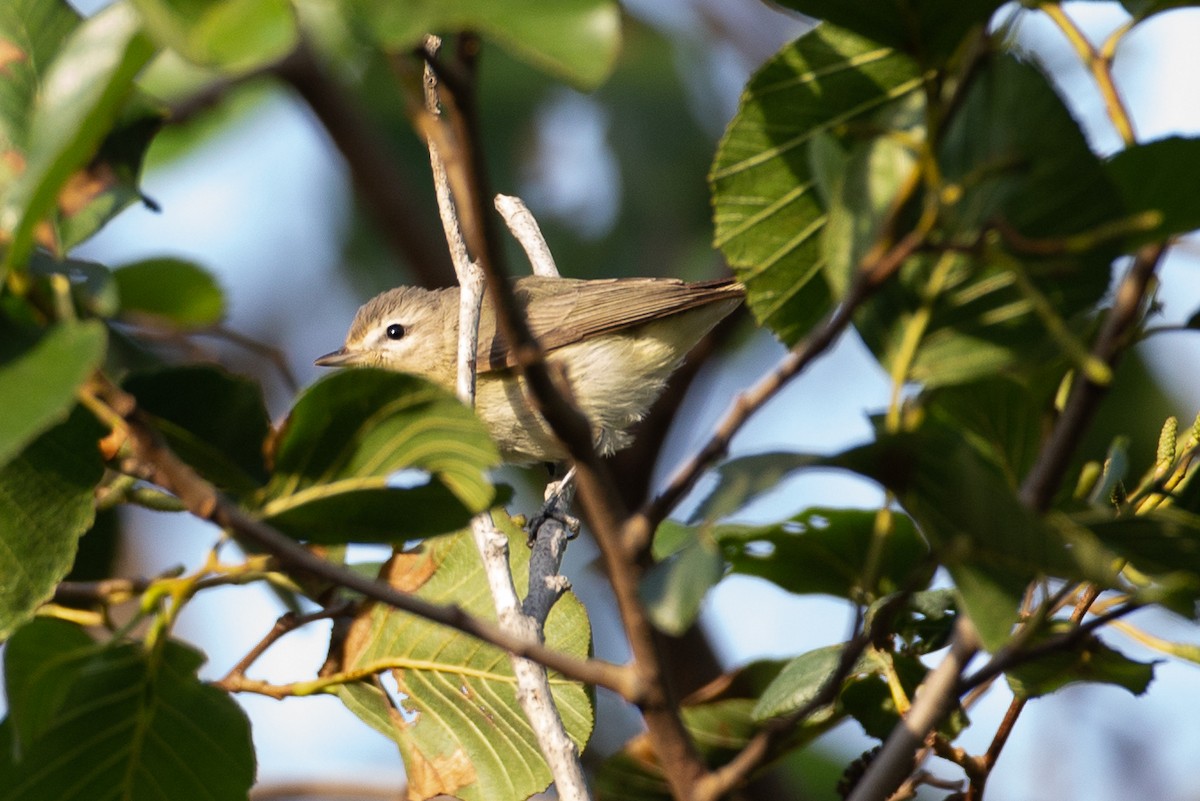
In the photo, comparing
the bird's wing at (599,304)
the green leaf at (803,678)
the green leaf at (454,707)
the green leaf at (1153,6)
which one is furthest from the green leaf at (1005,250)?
the bird's wing at (599,304)

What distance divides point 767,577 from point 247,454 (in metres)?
0.87

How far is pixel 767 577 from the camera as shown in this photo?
1930 millimetres

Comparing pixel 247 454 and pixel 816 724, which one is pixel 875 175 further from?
pixel 816 724

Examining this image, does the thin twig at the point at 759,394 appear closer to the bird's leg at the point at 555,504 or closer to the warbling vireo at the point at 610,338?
the bird's leg at the point at 555,504

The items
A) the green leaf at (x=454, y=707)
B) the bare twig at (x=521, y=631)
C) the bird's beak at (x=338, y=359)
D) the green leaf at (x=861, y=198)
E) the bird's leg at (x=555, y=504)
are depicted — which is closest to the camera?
the green leaf at (x=861, y=198)

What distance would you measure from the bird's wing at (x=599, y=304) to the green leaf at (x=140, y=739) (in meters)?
2.82

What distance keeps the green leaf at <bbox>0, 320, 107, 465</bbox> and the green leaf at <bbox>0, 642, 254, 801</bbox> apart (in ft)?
1.93

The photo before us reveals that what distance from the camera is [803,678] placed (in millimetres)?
1893

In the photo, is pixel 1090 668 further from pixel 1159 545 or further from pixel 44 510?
pixel 44 510

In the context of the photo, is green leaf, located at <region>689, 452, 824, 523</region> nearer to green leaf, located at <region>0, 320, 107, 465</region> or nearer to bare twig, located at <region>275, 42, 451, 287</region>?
green leaf, located at <region>0, 320, 107, 465</region>

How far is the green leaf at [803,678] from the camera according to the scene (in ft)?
6.11

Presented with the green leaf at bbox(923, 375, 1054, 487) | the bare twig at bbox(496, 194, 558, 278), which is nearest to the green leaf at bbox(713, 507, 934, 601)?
the green leaf at bbox(923, 375, 1054, 487)

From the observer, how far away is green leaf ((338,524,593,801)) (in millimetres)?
1997

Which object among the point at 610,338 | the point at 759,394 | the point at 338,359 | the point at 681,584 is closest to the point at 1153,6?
the point at 759,394
